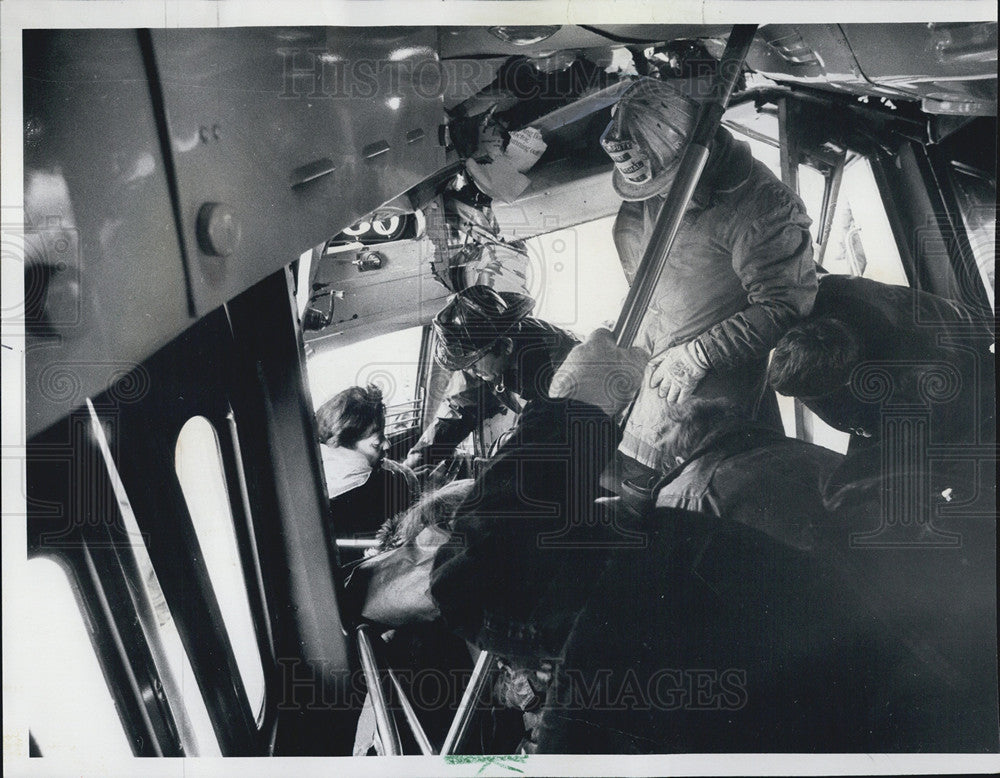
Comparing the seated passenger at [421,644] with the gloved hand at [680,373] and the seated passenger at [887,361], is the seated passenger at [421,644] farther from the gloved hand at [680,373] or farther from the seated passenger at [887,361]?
the seated passenger at [887,361]

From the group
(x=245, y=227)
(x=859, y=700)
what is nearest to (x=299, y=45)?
(x=245, y=227)

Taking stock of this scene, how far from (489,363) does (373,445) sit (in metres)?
0.50

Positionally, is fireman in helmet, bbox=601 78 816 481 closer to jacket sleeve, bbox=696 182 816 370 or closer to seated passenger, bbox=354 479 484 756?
jacket sleeve, bbox=696 182 816 370

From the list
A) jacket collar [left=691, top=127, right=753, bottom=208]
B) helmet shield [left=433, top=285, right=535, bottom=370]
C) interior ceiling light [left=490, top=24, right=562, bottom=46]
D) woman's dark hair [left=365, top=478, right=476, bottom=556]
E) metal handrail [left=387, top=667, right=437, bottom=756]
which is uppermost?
interior ceiling light [left=490, top=24, right=562, bottom=46]

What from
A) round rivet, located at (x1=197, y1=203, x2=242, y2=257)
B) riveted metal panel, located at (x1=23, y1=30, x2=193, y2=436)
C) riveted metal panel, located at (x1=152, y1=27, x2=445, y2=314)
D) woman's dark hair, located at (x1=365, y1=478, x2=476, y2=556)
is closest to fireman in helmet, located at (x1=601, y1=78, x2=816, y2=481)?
woman's dark hair, located at (x1=365, y1=478, x2=476, y2=556)

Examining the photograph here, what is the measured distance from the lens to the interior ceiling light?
92.5 inches

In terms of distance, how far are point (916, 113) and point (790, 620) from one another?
185cm

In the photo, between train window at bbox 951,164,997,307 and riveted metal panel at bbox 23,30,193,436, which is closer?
riveted metal panel at bbox 23,30,193,436

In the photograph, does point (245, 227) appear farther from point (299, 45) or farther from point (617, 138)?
point (617, 138)

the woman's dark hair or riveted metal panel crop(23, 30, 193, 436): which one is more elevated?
riveted metal panel crop(23, 30, 193, 436)

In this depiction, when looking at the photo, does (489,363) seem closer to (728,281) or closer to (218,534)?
(728,281)

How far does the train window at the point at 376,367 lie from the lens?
2377 mm

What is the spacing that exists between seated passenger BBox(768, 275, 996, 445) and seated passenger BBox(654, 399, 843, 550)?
0.62ft

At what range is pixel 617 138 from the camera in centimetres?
236
